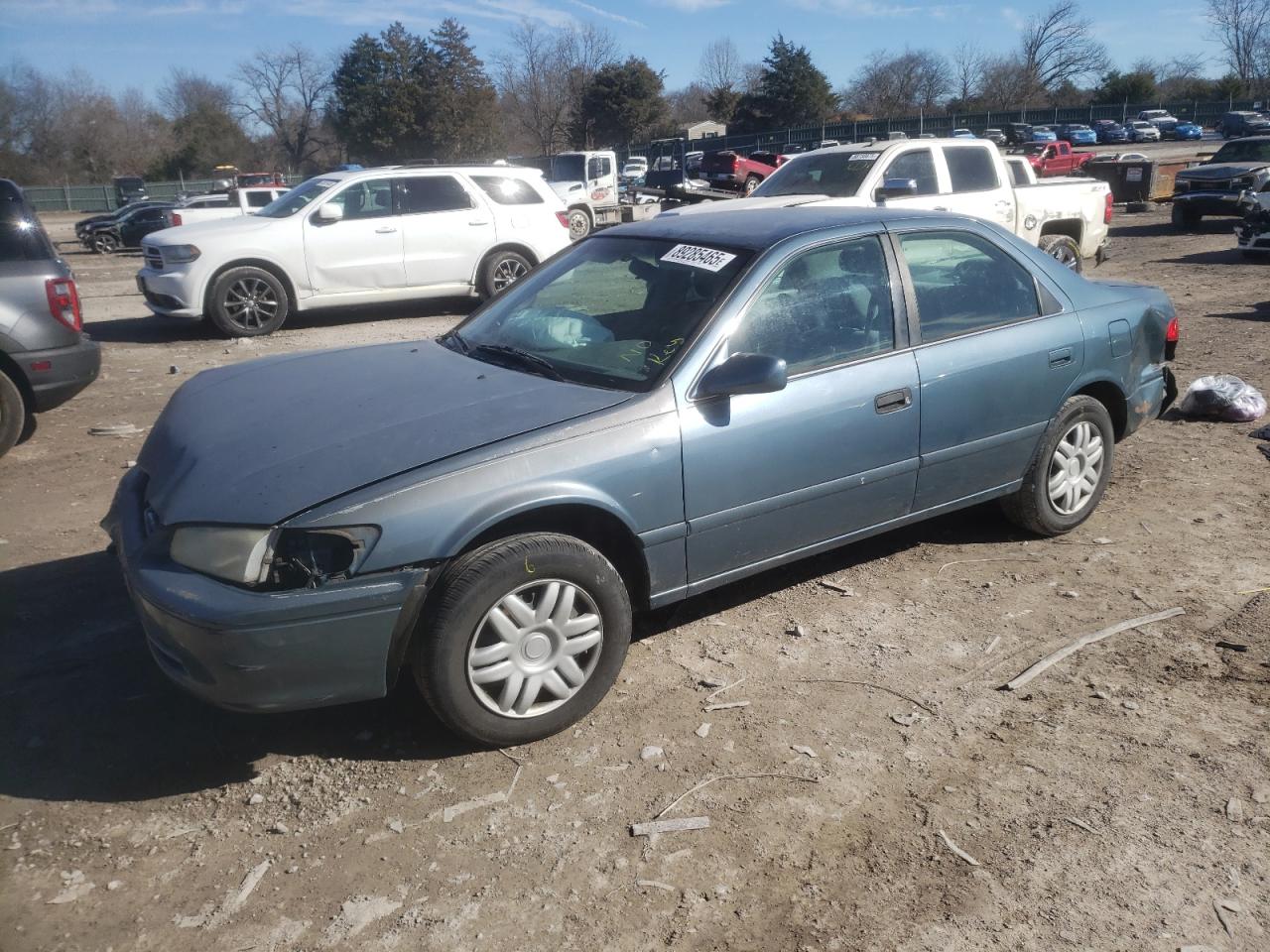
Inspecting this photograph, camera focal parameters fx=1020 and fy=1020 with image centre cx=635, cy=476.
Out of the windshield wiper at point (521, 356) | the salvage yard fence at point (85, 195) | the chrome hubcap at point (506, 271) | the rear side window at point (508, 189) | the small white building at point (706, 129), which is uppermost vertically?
the small white building at point (706, 129)

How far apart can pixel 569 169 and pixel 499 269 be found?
1716 centimetres

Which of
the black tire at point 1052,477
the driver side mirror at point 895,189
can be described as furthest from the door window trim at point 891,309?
the driver side mirror at point 895,189

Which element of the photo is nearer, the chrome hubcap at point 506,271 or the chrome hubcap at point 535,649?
the chrome hubcap at point 535,649

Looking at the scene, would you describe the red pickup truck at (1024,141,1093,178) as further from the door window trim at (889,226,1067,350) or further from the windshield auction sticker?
the windshield auction sticker

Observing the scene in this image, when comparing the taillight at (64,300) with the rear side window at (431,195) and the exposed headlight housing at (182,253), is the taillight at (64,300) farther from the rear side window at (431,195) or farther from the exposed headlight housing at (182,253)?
the rear side window at (431,195)

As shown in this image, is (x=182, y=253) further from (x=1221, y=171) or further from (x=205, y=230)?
(x=1221, y=171)

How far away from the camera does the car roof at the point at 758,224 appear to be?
159 inches

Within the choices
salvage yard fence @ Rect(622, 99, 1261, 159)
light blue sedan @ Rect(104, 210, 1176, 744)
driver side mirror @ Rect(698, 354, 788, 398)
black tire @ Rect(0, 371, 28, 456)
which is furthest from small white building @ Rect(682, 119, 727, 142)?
driver side mirror @ Rect(698, 354, 788, 398)

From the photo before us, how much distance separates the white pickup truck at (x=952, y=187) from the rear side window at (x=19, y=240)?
5.83m

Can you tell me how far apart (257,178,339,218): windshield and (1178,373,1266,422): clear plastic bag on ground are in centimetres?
920

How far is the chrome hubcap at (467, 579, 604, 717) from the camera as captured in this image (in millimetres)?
3164

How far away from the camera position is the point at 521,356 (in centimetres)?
398

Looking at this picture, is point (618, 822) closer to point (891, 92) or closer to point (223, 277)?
point (223, 277)

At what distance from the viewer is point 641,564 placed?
3539 mm
